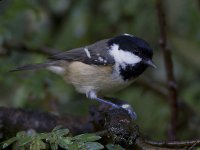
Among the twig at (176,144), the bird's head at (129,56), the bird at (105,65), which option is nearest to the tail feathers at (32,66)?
the bird at (105,65)

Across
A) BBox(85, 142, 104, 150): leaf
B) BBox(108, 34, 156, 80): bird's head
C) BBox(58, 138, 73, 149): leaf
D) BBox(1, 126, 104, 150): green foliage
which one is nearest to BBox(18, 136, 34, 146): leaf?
BBox(1, 126, 104, 150): green foliage

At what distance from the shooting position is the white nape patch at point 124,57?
2.54 m

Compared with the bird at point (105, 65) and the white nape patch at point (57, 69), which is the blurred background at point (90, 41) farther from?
the bird at point (105, 65)

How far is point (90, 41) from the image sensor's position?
12.4 ft

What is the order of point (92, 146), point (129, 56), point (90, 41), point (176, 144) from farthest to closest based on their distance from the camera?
point (90, 41) → point (129, 56) → point (176, 144) → point (92, 146)

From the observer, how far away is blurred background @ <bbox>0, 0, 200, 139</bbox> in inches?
113

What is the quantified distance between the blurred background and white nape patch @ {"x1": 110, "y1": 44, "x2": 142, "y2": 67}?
468mm

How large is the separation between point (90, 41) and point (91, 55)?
1.11m

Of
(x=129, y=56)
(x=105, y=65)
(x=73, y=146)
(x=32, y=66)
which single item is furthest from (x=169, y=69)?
(x=73, y=146)

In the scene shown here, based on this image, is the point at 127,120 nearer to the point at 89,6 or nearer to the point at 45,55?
the point at 45,55

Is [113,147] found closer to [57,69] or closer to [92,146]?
[92,146]

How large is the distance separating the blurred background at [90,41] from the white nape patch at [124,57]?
0.47 metres

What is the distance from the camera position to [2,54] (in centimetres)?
306

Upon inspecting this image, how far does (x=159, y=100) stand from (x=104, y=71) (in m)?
0.93
